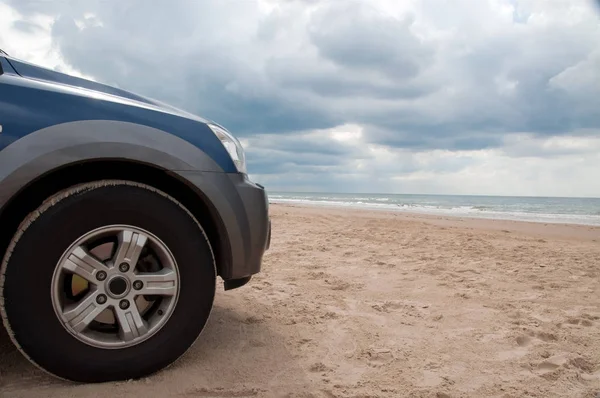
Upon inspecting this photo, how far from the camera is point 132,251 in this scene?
1966 millimetres

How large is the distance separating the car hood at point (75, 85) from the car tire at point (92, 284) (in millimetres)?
436

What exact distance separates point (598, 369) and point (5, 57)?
359 centimetres

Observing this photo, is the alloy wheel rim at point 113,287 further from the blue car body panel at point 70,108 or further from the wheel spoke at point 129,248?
the blue car body panel at point 70,108

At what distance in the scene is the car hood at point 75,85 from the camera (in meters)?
2.03

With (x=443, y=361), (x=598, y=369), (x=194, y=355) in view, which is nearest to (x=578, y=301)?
(x=598, y=369)

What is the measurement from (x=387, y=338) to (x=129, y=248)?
1.73m

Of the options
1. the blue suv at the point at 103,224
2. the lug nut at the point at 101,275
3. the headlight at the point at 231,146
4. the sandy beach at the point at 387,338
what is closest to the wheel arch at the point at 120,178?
the blue suv at the point at 103,224

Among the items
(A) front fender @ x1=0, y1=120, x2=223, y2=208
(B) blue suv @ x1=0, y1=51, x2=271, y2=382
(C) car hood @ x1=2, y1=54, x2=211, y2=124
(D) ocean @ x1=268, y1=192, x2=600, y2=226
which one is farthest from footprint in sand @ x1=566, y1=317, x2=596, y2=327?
(D) ocean @ x1=268, y1=192, x2=600, y2=226

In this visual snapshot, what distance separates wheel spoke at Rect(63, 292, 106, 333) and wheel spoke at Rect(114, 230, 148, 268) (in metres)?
0.20

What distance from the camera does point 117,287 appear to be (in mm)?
1938

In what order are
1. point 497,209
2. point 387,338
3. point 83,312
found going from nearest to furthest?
point 83,312 < point 387,338 < point 497,209

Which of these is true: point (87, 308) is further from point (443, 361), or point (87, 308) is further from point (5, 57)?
point (443, 361)

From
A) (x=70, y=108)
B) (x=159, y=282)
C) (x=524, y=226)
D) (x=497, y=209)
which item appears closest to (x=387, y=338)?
(x=159, y=282)

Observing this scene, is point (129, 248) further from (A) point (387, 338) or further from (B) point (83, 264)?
(A) point (387, 338)
